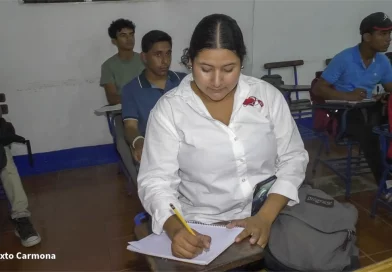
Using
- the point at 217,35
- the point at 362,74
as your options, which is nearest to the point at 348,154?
the point at 362,74

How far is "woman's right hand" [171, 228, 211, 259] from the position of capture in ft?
4.07

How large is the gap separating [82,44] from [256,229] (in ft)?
10.5

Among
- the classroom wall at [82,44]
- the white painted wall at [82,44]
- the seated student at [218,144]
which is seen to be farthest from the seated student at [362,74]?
the seated student at [218,144]

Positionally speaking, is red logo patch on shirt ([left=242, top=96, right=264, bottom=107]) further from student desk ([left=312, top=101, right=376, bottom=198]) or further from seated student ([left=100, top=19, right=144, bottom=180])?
seated student ([left=100, top=19, right=144, bottom=180])

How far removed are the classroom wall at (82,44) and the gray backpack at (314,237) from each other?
9.91 feet

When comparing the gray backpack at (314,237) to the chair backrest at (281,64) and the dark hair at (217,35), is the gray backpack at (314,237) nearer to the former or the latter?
the dark hair at (217,35)

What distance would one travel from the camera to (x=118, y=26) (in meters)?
3.88

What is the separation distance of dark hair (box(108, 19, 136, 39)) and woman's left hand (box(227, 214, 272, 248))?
2.87 meters

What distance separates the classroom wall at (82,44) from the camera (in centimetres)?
388

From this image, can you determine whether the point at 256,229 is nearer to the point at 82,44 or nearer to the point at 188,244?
the point at 188,244

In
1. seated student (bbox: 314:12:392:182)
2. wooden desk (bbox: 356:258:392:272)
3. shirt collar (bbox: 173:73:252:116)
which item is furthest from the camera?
seated student (bbox: 314:12:392:182)

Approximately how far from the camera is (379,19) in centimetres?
343

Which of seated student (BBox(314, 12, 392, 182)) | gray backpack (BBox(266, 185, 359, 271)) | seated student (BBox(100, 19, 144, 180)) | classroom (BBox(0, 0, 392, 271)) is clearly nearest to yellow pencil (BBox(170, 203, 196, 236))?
classroom (BBox(0, 0, 392, 271))

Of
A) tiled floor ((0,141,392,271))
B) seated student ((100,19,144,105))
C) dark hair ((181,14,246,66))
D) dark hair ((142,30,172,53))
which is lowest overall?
tiled floor ((0,141,392,271))
